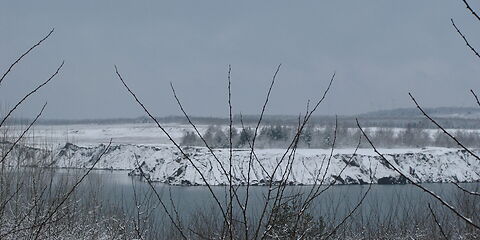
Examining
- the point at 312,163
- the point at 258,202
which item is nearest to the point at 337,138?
the point at 312,163

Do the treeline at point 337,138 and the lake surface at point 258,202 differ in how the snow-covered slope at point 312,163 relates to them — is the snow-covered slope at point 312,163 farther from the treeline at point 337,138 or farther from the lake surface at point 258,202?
the lake surface at point 258,202

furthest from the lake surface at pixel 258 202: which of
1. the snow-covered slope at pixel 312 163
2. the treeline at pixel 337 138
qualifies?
the treeline at pixel 337 138

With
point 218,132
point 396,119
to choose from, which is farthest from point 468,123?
point 218,132

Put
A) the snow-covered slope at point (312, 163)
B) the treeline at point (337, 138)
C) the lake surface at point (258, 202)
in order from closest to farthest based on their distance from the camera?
the lake surface at point (258, 202) → the snow-covered slope at point (312, 163) → the treeline at point (337, 138)

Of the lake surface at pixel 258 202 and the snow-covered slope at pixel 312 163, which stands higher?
the lake surface at pixel 258 202

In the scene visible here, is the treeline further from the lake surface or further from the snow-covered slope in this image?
the lake surface

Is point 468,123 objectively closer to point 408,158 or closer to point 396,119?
point 396,119

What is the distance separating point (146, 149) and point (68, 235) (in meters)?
44.0

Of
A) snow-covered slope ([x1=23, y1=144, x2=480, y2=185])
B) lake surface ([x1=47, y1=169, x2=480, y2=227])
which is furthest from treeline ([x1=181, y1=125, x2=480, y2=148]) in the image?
lake surface ([x1=47, y1=169, x2=480, y2=227])

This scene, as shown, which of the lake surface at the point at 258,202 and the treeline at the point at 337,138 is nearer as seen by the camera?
the lake surface at the point at 258,202

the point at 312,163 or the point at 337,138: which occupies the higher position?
the point at 337,138

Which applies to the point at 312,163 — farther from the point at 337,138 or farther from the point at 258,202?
the point at 258,202

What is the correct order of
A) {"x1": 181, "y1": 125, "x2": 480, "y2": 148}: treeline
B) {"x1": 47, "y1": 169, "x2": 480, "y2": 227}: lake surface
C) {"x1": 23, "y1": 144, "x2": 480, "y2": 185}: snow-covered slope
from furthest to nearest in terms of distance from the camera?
1. {"x1": 181, "y1": 125, "x2": 480, "y2": 148}: treeline
2. {"x1": 23, "y1": 144, "x2": 480, "y2": 185}: snow-covered slope
3. {"x1": 47, "y1": 169, "x2": 480, "y2": 227}: lake surface

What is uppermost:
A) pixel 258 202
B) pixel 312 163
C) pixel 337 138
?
pixel 337 138
